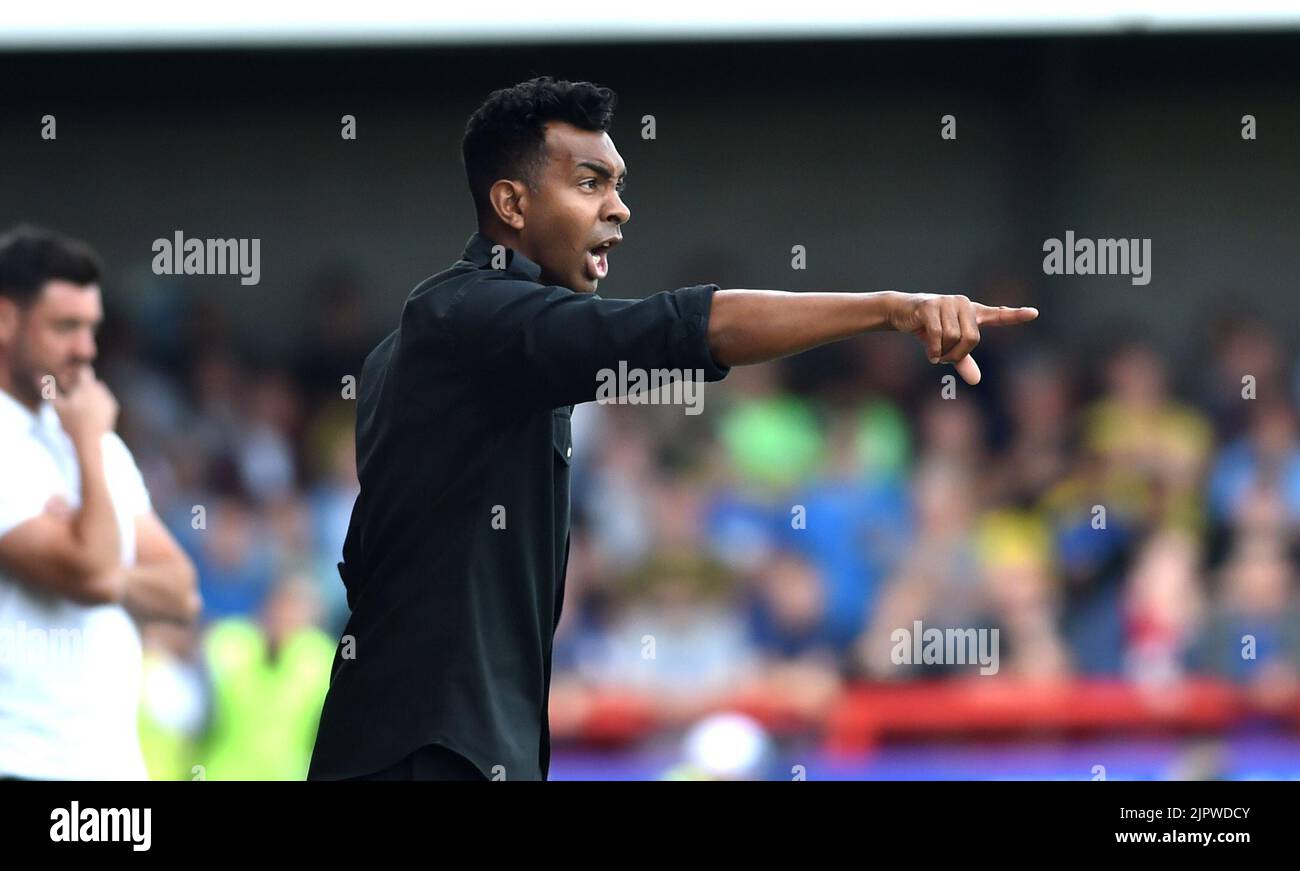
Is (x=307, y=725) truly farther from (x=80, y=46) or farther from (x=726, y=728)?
(x=80, y=46)

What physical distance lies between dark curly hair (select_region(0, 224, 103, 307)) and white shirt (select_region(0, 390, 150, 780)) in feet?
1.25

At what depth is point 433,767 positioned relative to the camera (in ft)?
8.64

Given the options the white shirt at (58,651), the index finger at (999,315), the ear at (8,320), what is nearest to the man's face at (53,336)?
the ear at (8,320)

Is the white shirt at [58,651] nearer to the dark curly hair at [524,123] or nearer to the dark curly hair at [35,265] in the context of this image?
the dark curly hair at [35,265]

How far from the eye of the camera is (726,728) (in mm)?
6387

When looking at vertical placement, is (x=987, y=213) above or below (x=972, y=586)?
above

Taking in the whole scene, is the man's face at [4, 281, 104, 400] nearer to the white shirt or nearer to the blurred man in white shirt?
the blurred man in white shirt

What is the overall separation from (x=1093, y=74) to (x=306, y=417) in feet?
12.7

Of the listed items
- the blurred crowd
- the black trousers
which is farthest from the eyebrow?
the blurred crowd

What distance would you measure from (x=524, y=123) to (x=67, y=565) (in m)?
1.42

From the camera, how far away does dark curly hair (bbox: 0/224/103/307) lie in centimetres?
407

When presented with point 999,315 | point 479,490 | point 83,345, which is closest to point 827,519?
point 83,345
